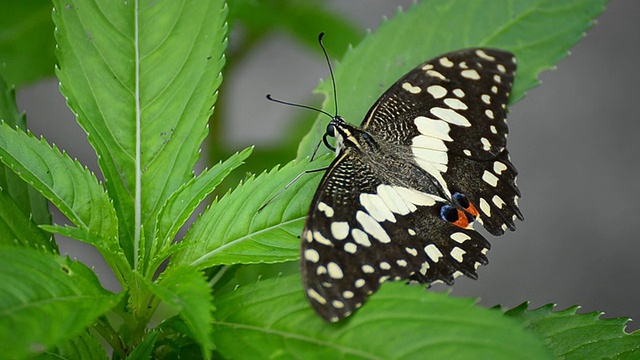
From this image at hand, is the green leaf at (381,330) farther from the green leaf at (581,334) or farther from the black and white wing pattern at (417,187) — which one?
the green leaf at (581,334)

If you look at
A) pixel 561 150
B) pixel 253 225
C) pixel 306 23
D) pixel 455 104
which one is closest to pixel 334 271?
pixel 253 225

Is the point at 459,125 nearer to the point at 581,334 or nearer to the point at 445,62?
the point at 445,62

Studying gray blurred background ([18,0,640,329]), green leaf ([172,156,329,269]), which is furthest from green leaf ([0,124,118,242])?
gray blurred background ([18,0,640,329])

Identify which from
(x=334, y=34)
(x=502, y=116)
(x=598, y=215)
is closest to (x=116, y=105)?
(x=502, y=116)

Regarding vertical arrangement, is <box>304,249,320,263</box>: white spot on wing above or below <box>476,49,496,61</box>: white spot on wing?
below

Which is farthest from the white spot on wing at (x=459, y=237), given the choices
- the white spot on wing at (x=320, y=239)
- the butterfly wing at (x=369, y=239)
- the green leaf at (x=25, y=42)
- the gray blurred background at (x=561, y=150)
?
the gray blurred background at (x=561, y=150)

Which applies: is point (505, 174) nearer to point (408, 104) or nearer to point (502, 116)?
point (502, 116)

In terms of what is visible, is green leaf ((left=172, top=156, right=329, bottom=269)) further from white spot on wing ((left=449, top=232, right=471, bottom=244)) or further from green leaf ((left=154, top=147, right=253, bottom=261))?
white spot on wing ((left=449, top=232, right=471, bottom=244))
